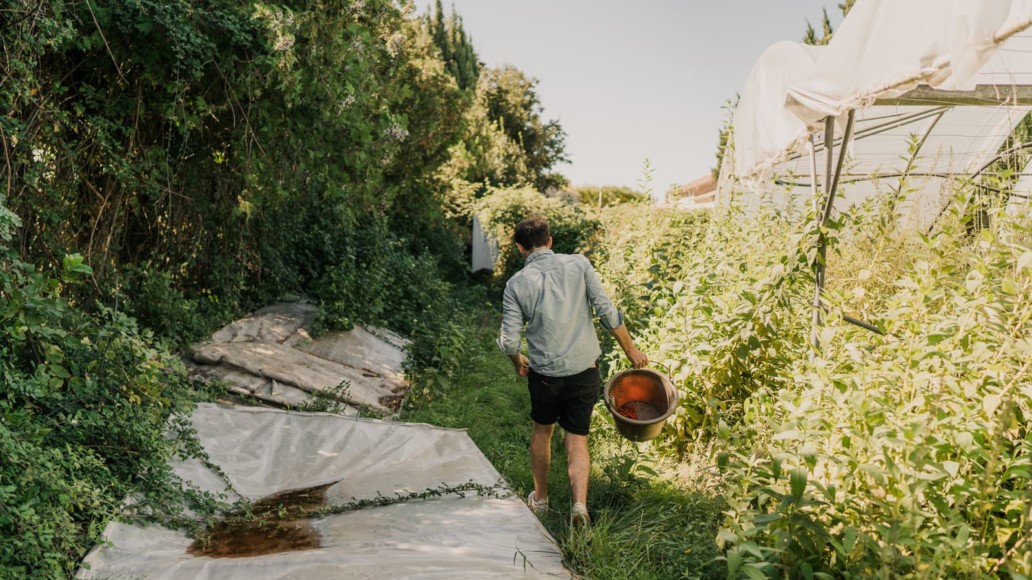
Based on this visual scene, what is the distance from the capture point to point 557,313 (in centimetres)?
375

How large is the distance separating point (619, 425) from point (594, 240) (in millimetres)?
8888

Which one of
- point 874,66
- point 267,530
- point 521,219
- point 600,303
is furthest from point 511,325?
point 521,219

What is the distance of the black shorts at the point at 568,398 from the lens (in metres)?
3.80

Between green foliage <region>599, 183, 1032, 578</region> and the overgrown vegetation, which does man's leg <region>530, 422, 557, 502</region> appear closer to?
green foliage <region>599, 183, 1032, 578</region>

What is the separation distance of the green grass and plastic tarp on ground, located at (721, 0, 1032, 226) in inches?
76.3

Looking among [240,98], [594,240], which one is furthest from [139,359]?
[594,240]

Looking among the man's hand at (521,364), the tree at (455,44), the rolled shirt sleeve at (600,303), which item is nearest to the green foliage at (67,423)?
the man's hand at (521,364)

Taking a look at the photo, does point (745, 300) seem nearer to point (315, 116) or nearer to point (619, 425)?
point (619, 425)

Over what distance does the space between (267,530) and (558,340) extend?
175 cm

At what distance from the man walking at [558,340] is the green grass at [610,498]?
245 millimetres

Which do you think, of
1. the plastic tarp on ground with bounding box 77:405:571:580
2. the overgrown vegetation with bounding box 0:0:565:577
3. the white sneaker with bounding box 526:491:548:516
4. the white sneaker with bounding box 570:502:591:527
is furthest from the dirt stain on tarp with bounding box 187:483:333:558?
the white sneaker with bounding box 570:502:591:527

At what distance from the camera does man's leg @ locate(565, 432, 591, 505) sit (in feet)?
11.9

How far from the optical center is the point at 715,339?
406 centimetres

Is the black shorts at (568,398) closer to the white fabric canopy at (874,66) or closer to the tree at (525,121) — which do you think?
the white fabric canopy at (874,66)
